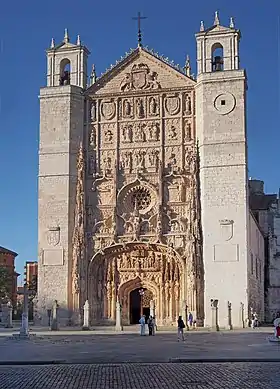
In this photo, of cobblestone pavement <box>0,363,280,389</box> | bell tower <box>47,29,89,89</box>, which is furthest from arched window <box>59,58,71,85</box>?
cobblestone pavement <box>0,363,280,389</box>

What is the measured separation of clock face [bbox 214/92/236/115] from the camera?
4178 centimetres

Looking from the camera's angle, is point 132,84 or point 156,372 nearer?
point 156,372

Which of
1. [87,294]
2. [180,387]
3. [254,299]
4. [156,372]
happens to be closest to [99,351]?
[156,372]

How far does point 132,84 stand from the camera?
145 feet

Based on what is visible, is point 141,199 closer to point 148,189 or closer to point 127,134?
point 148,189

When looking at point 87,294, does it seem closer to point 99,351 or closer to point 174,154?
point 174,154

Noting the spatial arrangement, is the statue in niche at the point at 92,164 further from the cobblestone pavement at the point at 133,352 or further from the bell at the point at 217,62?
the cobblestone pavement at the point at 133,352

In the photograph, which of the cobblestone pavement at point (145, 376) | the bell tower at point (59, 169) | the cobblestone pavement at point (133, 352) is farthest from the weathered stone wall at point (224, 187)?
the cobblestone pavement at point (145, 376)

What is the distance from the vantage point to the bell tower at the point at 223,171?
40.1 m

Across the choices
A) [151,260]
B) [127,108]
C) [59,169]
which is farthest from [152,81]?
[151,260]

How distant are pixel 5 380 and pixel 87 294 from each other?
28.5 m

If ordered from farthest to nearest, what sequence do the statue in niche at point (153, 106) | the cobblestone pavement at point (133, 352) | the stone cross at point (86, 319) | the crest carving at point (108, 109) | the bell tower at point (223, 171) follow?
the crest carving at point (108, 109) → the statue in niche at point (153, 106) → the bell tower at point (223, 171) → the stone cross at point (86, 319) → the cobblestone pavement at point (133, 352)

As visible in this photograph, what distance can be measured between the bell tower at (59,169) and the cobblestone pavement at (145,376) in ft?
84.9

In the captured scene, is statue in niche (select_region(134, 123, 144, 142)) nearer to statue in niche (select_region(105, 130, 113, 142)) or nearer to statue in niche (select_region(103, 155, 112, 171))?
statue in niche (select_region(105, 130, 113, 142))
